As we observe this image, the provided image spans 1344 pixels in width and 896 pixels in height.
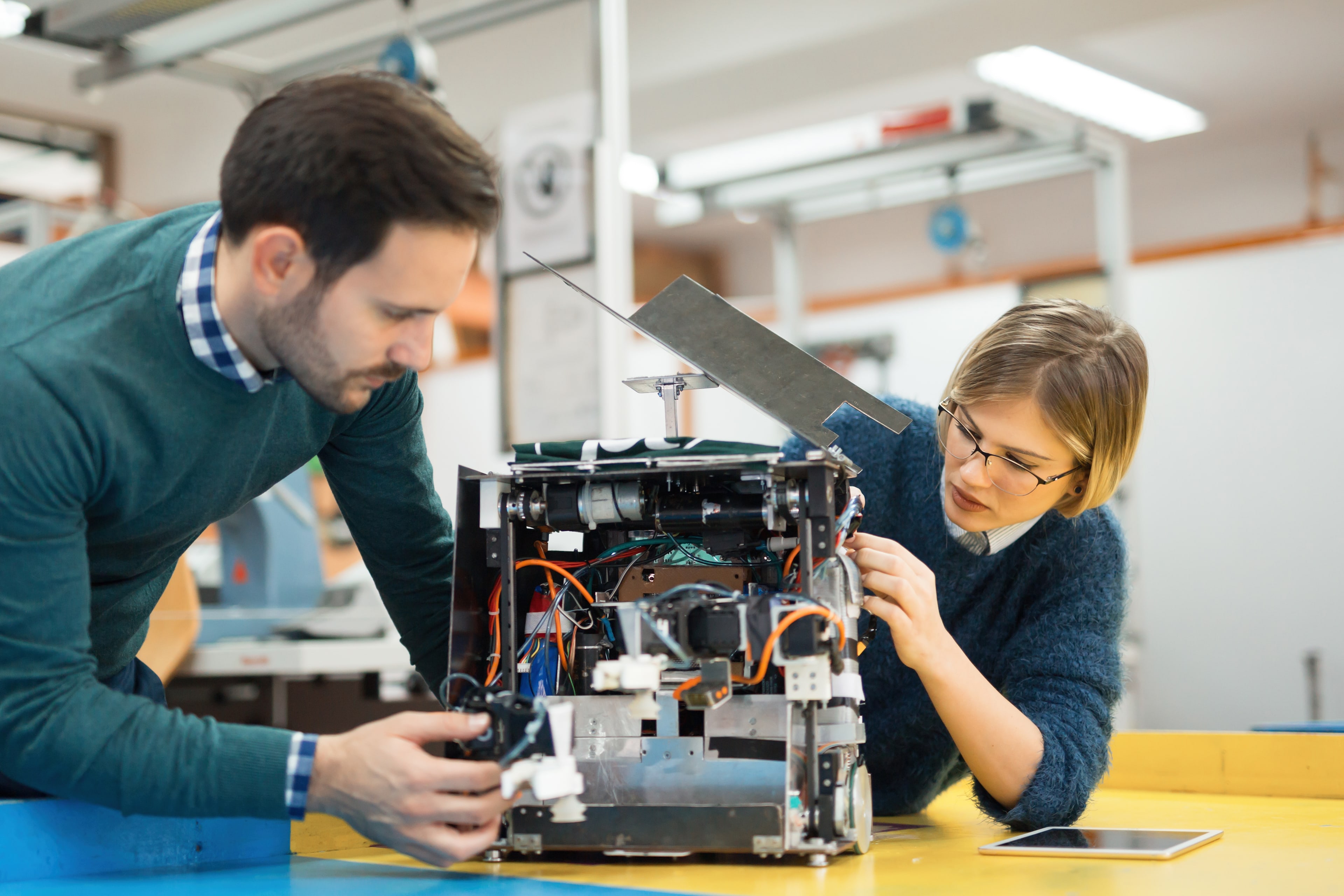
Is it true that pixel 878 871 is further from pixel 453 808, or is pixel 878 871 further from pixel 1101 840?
pixel 453 808

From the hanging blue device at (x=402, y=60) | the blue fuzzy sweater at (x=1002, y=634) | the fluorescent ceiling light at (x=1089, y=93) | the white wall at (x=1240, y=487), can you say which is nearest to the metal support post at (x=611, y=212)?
the hanging blue device at (x=402, y=60)

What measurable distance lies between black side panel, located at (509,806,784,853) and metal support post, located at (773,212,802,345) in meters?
3.82

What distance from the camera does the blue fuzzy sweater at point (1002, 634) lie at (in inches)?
55.2

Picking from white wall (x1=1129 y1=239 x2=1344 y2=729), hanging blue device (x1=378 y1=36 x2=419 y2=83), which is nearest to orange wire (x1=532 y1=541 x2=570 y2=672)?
hanging blue device (x1=378 y1=36 x2=419 y2=83)

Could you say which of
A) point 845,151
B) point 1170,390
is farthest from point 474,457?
point 1170,390

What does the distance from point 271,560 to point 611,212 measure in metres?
1.27

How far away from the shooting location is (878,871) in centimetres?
112

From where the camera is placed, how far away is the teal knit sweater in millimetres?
985

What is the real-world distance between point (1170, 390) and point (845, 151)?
1835mm

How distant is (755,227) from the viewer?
22.6 ft

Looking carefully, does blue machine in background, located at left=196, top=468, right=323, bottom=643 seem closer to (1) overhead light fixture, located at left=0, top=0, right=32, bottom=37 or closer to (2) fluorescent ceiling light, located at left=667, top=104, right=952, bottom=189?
(1) overhead light fixture, located at left=0, top=0, right=32, bottom=37

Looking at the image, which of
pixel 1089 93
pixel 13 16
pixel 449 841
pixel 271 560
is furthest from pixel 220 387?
pixel 1089 93

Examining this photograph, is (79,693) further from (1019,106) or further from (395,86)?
(1019,106)

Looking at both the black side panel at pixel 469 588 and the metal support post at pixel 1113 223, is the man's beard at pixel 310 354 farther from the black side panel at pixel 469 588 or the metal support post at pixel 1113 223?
the metal support post at pixel 1113 223
